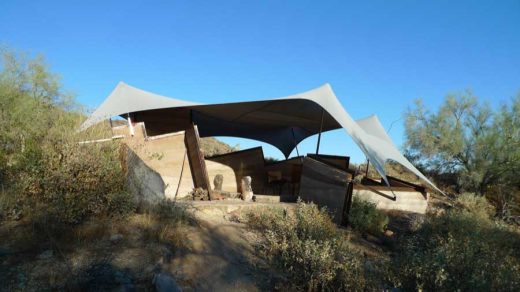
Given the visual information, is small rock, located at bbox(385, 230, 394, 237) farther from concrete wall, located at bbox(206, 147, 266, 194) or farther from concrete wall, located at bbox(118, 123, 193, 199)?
concrete wall, located at bbox(118, 123, 193, 199)

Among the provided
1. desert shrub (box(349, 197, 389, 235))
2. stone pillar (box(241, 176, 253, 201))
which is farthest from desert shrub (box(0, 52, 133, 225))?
desert shrub (box(349, 197, 389, 235))

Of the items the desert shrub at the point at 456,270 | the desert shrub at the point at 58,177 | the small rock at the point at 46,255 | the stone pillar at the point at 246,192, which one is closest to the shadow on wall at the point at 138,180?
the desert shrub at the point at 58,177

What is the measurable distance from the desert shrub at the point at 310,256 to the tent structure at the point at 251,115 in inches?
73.6

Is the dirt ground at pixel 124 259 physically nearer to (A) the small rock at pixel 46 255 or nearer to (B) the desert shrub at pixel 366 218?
(A) the small rock at pixel 46 255

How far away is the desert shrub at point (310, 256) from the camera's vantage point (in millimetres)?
4477

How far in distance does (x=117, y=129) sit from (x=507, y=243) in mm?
8316

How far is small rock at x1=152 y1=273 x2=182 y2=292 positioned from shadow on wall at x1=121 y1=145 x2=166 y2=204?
185 cm

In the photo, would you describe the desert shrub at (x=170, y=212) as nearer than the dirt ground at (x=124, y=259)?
No

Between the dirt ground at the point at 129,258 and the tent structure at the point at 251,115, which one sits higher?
the tent structure at the point at 251,115

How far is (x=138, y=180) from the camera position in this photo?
224 inches

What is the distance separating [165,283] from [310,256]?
6.30 ft

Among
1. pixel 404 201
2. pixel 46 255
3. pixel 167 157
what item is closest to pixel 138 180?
pixel 46 255

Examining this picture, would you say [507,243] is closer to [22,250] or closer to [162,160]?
[162,160]

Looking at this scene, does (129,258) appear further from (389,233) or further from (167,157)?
(389,233)
